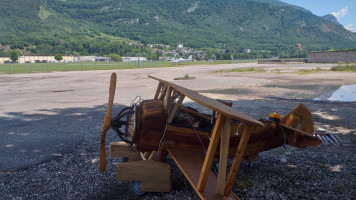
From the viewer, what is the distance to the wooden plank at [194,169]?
11.4 feet

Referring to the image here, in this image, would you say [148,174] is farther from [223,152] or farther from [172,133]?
[223,152]

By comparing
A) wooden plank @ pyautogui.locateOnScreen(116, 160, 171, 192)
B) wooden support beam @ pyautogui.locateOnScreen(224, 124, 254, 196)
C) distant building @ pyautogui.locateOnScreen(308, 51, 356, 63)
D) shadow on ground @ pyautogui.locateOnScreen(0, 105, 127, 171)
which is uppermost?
distant building @ pyautogui.locateOnScreen(308, 51, 356, 63)

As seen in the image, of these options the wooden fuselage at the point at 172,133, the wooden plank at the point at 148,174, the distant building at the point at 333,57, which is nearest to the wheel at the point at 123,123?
the wooden fuselage at the point at 172,133

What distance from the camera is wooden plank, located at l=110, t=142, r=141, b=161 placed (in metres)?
5.00

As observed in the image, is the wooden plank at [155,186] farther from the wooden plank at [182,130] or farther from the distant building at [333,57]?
the distant building at [333,57]

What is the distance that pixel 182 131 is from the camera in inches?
165

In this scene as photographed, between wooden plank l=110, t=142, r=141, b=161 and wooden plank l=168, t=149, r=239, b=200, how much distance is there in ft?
3.58

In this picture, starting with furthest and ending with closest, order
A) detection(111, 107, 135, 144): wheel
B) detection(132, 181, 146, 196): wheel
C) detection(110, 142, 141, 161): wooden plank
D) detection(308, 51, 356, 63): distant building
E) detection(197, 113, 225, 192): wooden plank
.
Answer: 1. detection(308, 51, 356, 63): distant building
2. detection(110, 142, 141, 161): wooden plank
3. detection(111, 107, 135, 144): wheel
4. detection(132, 181, 146, 196): wheel
5. detection(197, 113, 225, 192): wooden plank

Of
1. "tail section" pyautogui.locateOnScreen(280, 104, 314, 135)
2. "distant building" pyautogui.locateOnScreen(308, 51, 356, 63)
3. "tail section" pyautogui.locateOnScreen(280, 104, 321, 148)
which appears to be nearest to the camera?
"tail section" pyautogui.locateOnScreen(280, 104, 321, 148)

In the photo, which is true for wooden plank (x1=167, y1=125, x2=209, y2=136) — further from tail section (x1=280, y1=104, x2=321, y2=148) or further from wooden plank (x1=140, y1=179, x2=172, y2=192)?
tail section (x1=280, y1=104, x2=321, y2=148)

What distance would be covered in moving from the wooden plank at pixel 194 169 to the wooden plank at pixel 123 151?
43.0 inches

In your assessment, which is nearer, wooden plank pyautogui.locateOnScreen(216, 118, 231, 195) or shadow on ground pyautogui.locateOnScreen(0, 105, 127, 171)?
wooden plank pyautogui.locateOnScreen(216, 118, 231, 195)

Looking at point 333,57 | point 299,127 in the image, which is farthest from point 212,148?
point 333,57

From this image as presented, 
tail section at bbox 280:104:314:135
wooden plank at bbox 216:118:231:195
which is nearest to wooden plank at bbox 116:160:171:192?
wooden plank at bbox 216:118:231:195
